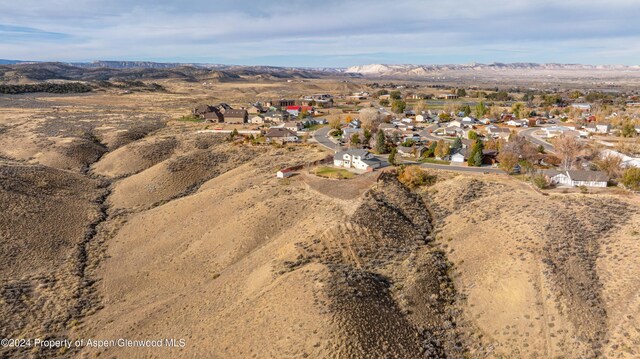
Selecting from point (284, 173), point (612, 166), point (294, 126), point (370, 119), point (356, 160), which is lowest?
point (284, 173)

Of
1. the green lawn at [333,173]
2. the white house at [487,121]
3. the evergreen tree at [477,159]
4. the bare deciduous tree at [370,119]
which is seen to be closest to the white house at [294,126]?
the bare deciduous tree at [370,119]

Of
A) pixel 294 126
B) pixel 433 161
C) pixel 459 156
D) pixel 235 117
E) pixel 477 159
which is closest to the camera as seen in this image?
pixel 477 159

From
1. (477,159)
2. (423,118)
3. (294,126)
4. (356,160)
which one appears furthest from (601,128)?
(294,126)

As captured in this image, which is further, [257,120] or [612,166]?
[257,120]

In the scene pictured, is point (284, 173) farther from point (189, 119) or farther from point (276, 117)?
point (189, 119)

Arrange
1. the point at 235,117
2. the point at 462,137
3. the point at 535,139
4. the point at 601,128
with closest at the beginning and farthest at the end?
the point at 462,137 < the point at 535,139 < the point at 601,128 < the point at 235,117
